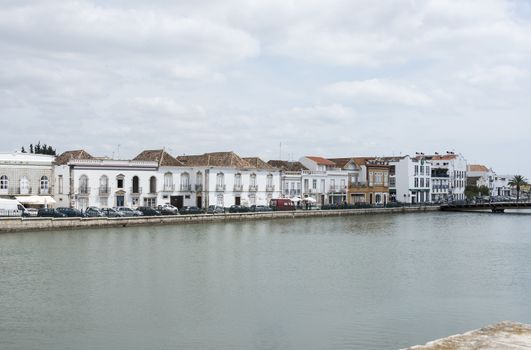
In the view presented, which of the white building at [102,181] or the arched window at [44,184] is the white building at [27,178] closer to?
the arched window at [44,184]

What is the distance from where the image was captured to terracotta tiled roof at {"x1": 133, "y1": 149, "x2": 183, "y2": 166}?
64188 mm

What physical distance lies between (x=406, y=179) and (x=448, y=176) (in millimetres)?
15198

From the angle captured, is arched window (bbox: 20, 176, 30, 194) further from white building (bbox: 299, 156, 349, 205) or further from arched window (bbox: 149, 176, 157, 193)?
white building (bbox: 299, 156, 349, 205)

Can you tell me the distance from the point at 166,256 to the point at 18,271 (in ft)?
26.8

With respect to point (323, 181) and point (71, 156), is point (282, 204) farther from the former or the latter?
point (71, 156)

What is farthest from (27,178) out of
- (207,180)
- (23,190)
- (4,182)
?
(207,180)

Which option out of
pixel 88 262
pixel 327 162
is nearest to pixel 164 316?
pixel 88 262

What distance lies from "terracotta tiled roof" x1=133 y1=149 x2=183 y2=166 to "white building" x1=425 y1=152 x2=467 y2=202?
52.3m

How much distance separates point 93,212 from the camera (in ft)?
170

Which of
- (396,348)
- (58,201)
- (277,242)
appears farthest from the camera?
(58,201)

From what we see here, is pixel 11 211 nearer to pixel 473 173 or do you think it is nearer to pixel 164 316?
pixel 164 316

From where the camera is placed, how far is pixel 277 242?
137ft

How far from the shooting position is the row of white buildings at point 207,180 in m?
54.9

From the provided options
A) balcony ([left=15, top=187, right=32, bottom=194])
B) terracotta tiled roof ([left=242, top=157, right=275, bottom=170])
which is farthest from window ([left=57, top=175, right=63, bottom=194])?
terracotta tiled roof ([left=242, top=157, right=275, bottom=170])
